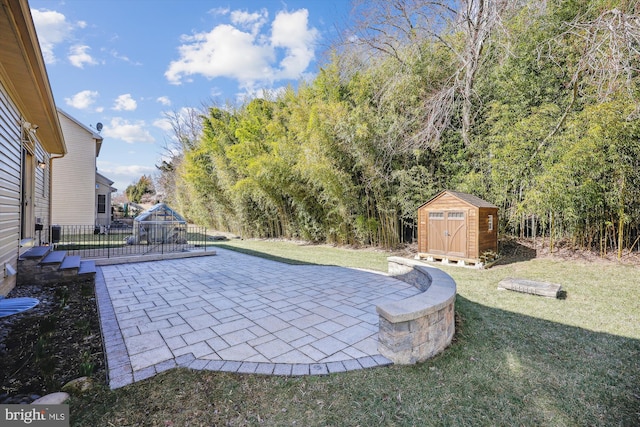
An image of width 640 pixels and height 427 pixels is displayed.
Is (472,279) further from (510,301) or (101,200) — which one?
(101,200)

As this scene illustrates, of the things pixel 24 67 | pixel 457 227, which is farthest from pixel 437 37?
pixel 24 67

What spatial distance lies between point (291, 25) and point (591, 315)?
7543mm

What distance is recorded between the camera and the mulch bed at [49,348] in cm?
175

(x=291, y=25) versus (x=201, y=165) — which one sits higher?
(x=291, y=25)

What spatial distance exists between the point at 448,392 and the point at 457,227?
14.8 ft

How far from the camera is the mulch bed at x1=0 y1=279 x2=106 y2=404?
1.75 metres

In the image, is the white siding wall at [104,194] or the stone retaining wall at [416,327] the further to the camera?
the white siding wall at [104,194]

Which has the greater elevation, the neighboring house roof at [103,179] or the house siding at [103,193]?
the neighboring house roof at [103,179]

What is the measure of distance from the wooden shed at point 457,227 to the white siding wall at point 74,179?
13.5m

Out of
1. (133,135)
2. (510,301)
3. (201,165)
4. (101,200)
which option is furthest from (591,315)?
(133,135)

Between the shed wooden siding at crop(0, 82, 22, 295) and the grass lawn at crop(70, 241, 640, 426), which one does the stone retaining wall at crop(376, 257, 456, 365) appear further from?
the shed wooden siding at crop(0, 82, 22, 295)

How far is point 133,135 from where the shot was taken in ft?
106

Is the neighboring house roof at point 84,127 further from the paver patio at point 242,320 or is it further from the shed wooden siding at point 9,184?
the paver patio at point 242,320

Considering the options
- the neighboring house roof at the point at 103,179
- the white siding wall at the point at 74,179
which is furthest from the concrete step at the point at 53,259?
the neighboring house roof at the point at 103,179
